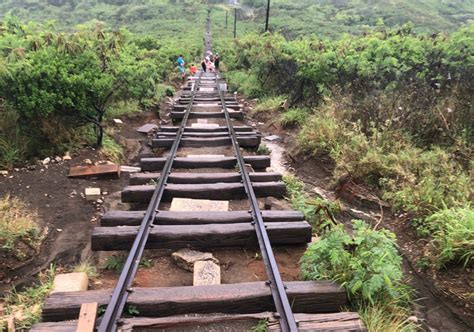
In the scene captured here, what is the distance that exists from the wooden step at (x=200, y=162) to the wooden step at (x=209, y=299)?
3.26m

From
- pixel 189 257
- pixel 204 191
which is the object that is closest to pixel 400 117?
pixel 204 191

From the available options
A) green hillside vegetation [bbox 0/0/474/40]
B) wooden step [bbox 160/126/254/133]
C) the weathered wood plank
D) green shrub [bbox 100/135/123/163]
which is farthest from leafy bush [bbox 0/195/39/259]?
green hillside vegetation [bbox 0/0/474/40]

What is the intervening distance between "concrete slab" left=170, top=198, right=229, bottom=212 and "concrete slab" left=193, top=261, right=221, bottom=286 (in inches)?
44.8

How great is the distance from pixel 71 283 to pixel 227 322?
4.98 ft

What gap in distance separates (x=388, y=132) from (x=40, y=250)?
6073 millimetres

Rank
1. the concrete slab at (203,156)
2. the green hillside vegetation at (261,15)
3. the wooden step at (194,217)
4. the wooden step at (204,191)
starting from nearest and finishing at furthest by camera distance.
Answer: the wooden step at (194,217)
the wooden step at (204,191)
the concrete slab at (203,156)
the green hillside vegetation at (261,15)

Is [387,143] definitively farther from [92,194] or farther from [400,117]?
[92,194]

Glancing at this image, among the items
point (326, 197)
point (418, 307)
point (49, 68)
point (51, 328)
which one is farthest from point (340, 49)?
point (51, 328)

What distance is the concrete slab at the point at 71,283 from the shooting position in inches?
130

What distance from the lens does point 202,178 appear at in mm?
5629

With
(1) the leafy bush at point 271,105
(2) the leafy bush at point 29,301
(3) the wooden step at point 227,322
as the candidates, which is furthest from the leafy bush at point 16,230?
(1) the leafy bush at point 271,105

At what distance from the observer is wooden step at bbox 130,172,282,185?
5.61 m

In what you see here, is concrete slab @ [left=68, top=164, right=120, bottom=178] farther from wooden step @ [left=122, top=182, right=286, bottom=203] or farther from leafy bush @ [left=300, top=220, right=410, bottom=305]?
leafy bush @ [left=300, top=220, right=410, bottom=305]

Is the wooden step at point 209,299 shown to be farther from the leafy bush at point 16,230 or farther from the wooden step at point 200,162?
the wooden step at point 200,162
